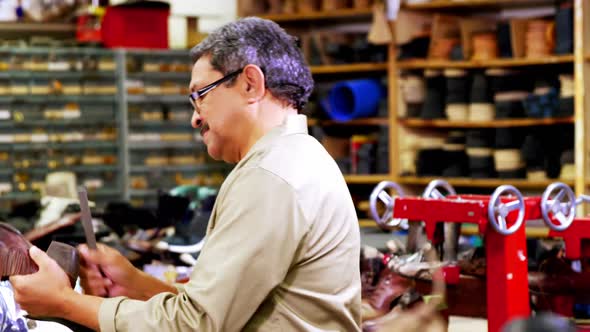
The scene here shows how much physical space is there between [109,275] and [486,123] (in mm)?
4251

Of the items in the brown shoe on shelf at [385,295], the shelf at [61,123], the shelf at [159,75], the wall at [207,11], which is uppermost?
the wall at [207,11]

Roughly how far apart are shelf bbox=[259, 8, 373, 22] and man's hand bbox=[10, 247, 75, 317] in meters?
4.97

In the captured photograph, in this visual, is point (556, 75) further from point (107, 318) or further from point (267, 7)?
point (107, 318)

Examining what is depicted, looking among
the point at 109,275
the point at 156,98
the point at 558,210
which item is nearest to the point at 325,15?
the point at 156,98

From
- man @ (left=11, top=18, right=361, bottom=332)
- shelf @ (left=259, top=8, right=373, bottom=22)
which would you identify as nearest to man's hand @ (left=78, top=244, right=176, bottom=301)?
man @ (left=11, top=18, right=361, bottom=332)

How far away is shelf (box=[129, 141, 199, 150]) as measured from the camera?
26.4ft

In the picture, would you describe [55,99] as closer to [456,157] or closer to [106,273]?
[456,157]

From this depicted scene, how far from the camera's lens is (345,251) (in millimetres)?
1781

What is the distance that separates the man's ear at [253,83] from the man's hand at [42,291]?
0.50 metres

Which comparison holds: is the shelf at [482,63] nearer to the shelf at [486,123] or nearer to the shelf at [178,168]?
the shelf at [486,123]

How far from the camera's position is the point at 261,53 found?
5.99ft

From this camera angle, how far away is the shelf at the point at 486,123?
18.7 ft

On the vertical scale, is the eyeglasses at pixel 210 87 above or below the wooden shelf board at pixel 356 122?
above

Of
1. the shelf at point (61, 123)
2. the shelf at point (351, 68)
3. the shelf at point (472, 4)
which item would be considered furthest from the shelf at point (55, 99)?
the shelf at point (472, 4)
